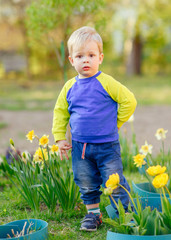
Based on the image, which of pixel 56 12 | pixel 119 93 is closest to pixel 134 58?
pixel 56 12

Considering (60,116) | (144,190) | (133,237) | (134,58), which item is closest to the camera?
(133,237)

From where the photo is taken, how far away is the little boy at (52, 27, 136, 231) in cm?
235

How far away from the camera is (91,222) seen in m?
2.43

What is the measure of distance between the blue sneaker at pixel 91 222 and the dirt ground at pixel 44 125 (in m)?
2.67

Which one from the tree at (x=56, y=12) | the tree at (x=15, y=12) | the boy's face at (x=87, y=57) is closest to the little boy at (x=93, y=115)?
the boy's face at (x=87, y=57)

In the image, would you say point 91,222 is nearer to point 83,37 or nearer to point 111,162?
point 111,162

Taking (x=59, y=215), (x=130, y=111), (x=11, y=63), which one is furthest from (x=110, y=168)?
(x=11, y=63)

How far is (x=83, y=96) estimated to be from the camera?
7.86 feet

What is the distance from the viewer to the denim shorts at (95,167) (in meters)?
2.37

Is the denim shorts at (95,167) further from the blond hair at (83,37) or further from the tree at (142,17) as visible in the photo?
the tree at (142,17)

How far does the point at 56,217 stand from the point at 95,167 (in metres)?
0.49

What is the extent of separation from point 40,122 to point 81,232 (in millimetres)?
5522

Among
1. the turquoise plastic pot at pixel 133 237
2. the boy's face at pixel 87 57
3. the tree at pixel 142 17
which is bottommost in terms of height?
the turquoise plastic pot at pixel 133 237

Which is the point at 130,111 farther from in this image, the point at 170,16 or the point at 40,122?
the point at 170,16
